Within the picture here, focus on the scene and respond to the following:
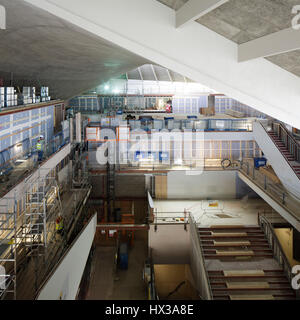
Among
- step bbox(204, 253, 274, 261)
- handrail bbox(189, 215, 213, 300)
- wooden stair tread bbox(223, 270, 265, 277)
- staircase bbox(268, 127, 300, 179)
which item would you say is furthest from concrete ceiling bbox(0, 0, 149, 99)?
wooden stair tread bbox(223, 270, 265, 277)

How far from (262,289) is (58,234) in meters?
5.97

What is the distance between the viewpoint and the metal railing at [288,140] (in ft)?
39.4

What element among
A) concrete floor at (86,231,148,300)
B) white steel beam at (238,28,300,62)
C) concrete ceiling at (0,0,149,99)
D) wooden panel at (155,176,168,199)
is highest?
concrete ceiling at (0,0,149,99)

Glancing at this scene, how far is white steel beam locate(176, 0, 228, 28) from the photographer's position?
4.80ft

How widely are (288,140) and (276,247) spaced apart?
4370mm

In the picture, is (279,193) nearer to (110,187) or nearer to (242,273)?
(242,273)

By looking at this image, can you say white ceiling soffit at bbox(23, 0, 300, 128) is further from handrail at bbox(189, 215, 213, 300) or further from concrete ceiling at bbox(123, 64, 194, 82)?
concrete ceiling at bbox(123, 64, 194, 82)

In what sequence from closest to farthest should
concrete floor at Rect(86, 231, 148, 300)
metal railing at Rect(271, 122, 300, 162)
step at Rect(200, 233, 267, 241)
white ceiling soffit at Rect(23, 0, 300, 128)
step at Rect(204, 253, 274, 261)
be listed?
white ceiling soffit at Rect(23, 0, 300, 128), step at Rect(204, 253, 274, 261), concrete floor at Rect(86, 231, 148, 300), step at Rect(200, 233, 267, 241), metal railing at Rect(271, 122, 300, 162)

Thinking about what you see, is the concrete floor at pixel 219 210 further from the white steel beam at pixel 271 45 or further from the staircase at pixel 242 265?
the white steel beam at pixel 271 45

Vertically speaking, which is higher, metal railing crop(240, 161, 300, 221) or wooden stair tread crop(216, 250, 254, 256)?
metal railing crop(240, 161, 300, 221)

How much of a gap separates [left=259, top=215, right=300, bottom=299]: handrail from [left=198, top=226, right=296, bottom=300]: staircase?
0.14 m

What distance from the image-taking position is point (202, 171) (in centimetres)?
1527

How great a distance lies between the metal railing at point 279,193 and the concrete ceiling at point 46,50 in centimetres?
661

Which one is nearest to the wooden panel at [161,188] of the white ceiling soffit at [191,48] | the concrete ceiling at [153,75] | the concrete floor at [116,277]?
the concrete floor at [116,277]
